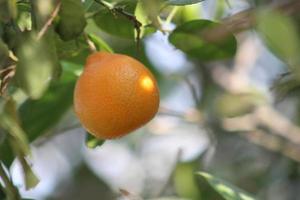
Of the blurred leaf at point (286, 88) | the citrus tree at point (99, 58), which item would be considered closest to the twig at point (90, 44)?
the citrus tree at point (99, 58)

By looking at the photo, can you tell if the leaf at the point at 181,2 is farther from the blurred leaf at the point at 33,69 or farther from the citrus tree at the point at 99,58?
the blurred leaf at the point at 33,69

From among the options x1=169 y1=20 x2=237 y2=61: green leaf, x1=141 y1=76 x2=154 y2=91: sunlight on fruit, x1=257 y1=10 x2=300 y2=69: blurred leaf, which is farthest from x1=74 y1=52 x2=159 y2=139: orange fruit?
x1=257 y1=10 x2=300 y2=69: blurred leaf

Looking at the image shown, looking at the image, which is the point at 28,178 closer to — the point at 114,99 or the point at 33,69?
the point at 114,99

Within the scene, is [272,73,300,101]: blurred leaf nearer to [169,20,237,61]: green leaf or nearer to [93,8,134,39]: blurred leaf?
[169,20,237,61]: green leaf

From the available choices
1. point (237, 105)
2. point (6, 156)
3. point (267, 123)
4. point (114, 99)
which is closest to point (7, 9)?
point (114, 99)

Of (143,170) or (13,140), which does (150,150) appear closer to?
(143,170)

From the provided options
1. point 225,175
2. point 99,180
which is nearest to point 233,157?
point 225,175
